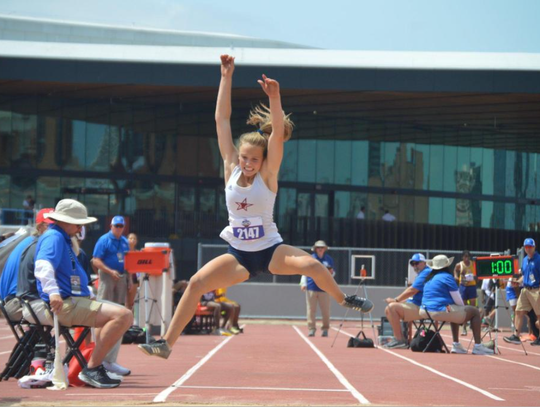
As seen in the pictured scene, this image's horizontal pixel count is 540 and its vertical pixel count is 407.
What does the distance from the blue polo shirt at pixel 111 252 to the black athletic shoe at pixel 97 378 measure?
6.78 m

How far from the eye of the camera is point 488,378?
35.0 ft

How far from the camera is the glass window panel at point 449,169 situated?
41.8 m

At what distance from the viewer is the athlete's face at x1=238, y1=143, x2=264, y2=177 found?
7074 millimetres

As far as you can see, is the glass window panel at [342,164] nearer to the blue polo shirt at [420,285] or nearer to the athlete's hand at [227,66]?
the blue polo shirt at [420,285]

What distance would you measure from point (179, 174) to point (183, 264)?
17.3 feet

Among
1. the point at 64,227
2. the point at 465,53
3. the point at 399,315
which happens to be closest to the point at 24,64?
the point at 465,53

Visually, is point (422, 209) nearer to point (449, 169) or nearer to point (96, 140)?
point (449, 169)

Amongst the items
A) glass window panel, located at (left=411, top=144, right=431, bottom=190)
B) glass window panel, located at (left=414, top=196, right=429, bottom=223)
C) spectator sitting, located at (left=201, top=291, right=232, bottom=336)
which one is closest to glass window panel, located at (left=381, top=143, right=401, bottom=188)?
glass window panel, located at (left=411, top=144, right=431, bottom=190)

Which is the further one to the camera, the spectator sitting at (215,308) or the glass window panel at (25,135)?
the glass window panel at (25,135)

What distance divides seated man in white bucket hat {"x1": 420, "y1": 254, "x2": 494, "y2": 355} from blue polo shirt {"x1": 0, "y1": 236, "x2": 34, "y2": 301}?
25.9 feet

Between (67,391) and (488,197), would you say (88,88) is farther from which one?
(67,391)

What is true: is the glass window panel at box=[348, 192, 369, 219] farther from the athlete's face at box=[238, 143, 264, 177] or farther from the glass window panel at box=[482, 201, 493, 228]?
the athlete's face at box=[238, 143, 264, 177]

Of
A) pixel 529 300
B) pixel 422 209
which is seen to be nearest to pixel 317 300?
pixel 529 300

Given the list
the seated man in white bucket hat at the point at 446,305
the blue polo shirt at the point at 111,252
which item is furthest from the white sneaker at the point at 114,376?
the seated man in white bucket hat at the point at 446,305
